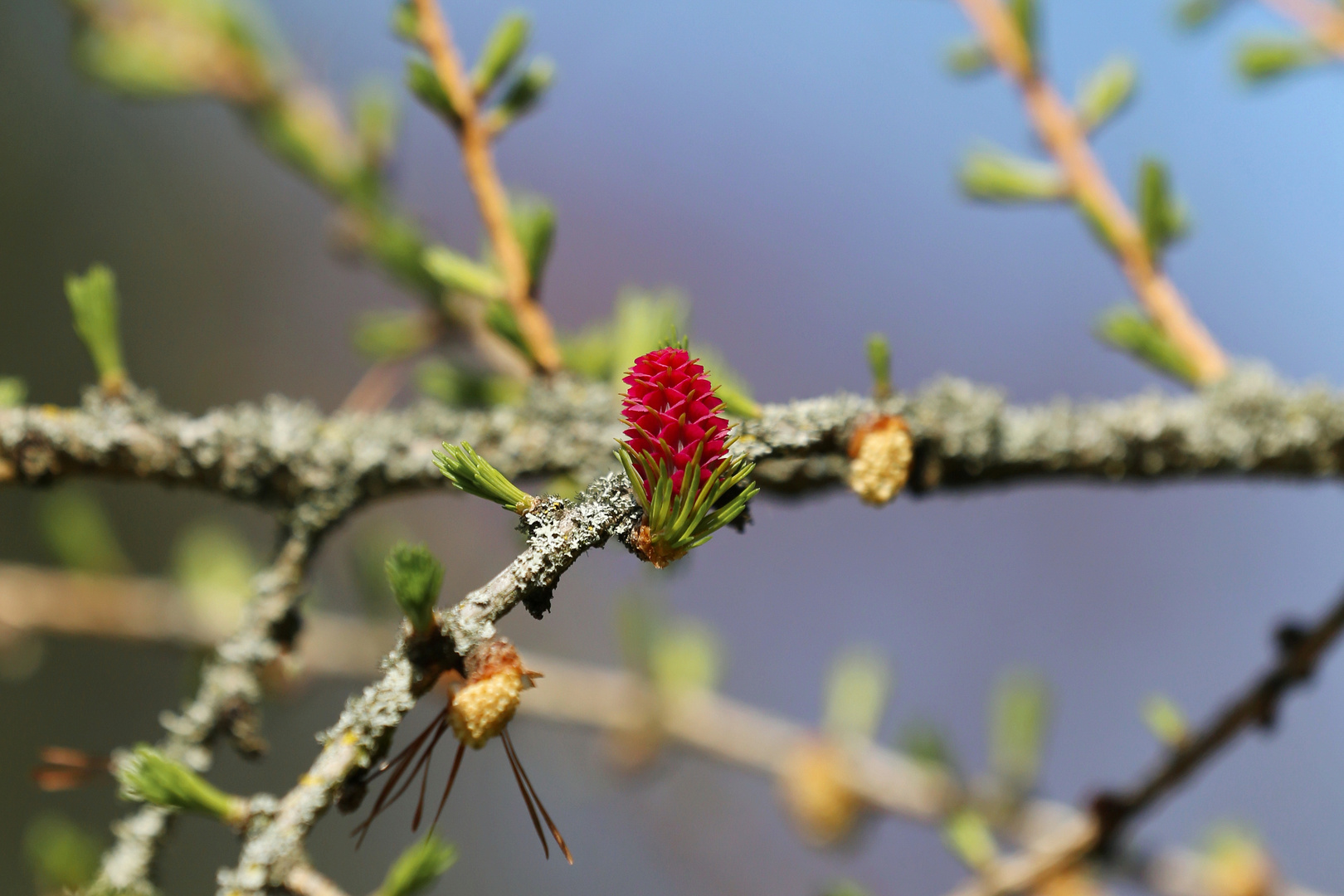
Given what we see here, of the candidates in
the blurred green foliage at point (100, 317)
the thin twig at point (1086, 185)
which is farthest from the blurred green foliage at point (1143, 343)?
the blurred green foliage at point (100, 317)

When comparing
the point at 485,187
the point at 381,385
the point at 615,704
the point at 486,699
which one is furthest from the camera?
the point at 615,704

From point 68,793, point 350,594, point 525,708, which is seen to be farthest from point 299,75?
point 68,793

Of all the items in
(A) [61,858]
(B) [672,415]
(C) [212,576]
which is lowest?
(A) [61,858]

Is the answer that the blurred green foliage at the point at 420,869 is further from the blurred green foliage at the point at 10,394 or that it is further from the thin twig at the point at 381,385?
the thin twig at the point at 381,385

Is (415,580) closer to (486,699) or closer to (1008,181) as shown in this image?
(486,699)

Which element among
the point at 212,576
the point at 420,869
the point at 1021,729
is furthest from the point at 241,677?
the point at 1021,729

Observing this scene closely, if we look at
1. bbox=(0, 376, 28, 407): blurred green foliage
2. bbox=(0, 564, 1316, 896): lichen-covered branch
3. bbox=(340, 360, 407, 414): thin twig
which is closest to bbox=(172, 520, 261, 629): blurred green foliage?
bbox=(0, 564, 1316, 896): lichen-covered branch

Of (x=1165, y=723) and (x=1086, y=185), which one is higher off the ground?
(x=1086, y=185)
